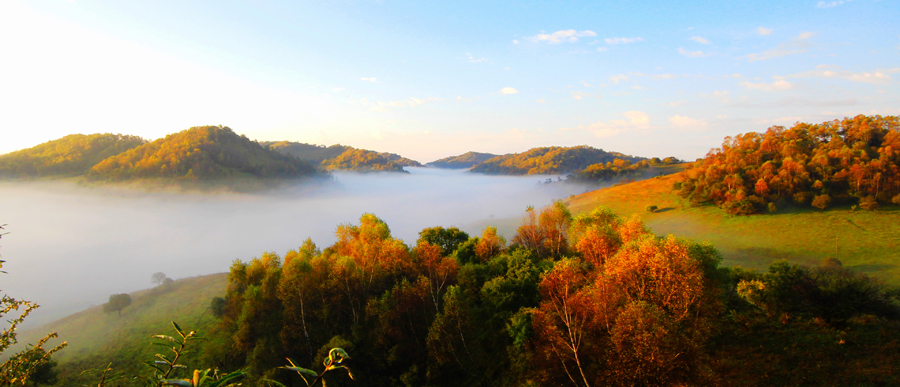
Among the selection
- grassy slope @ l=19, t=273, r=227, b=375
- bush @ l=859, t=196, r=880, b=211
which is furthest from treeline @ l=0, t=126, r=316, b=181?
bush @ l=859, t=196, r=880, b=211

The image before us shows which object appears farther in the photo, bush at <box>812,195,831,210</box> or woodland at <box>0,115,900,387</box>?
bush at <box>812,195,831,210</box>

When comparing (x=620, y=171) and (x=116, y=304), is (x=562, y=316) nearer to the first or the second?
(x=116, y=304)

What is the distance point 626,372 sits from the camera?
23656 mm

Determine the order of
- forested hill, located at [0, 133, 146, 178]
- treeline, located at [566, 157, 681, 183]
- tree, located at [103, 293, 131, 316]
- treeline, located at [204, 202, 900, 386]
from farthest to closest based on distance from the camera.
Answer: treeline, located at [566, 157, 681, 183] < forested hill, located at [0, 133, 146, 178] < tree, located at [103, 293, 131, 316] < treeline, located at [204, 202, 900, 386]

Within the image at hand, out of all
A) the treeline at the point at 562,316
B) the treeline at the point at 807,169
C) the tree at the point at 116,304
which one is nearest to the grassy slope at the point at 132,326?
the tree at the point at 116,304

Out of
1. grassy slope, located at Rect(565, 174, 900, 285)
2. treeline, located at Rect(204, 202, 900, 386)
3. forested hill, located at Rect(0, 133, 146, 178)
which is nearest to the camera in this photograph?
treeline, located at Rect(204, 202, 900, 386)

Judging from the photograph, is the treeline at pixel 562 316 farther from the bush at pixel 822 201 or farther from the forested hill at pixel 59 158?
the forested hill at pixel 59 158

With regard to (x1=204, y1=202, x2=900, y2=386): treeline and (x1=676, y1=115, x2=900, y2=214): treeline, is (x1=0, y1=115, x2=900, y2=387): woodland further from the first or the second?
(x1=676, y1=115, x2=900, y2=214): treeline

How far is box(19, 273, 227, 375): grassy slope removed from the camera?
174 feet

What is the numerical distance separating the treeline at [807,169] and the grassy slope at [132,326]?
110024 mm

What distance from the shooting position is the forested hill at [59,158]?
16775cm

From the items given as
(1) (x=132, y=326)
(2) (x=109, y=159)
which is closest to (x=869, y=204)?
(1) (x=132, y=326)

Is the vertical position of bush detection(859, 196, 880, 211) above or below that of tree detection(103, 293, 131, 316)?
above

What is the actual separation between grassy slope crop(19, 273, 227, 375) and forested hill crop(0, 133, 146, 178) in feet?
461
